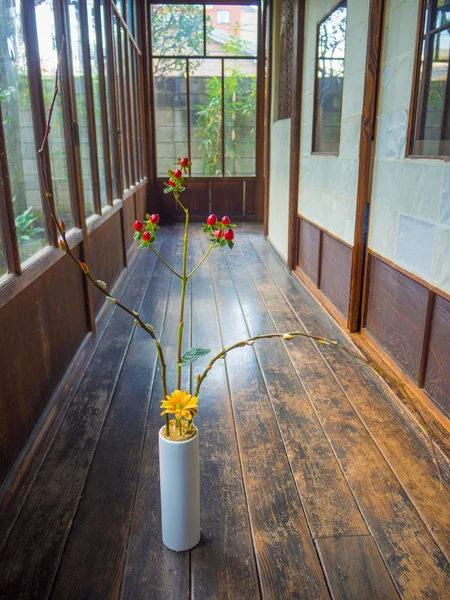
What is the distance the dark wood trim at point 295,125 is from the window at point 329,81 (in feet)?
1.29

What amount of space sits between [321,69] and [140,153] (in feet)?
10.9

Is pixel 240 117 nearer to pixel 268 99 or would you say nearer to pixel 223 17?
pixel 223 17

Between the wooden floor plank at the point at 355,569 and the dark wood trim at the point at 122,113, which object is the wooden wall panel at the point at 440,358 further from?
the dark wood trim at the point at 122,113

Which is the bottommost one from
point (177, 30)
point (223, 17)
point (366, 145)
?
point (366, 145)

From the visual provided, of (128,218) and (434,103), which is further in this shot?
(128,218)

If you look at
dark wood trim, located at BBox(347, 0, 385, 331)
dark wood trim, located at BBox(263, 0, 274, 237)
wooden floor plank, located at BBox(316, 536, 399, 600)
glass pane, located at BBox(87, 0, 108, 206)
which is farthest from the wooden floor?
dark wood trim, located at BBox(263, 0, 274, 237)

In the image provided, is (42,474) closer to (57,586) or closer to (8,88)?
(57,586)

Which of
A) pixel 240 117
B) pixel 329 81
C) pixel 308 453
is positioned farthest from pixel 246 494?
pixel 240 117

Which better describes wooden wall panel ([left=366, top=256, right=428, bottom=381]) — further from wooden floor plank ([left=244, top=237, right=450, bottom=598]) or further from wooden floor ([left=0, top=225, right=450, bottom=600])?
wooden floor plank ([left=244, top=237, right=450, bottom=598])

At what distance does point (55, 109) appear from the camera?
7.80ft

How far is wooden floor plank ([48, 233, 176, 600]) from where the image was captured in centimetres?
126

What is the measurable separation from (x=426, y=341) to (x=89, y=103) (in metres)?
2.38

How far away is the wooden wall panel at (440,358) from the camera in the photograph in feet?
6.00

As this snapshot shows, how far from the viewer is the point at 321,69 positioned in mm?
3502
